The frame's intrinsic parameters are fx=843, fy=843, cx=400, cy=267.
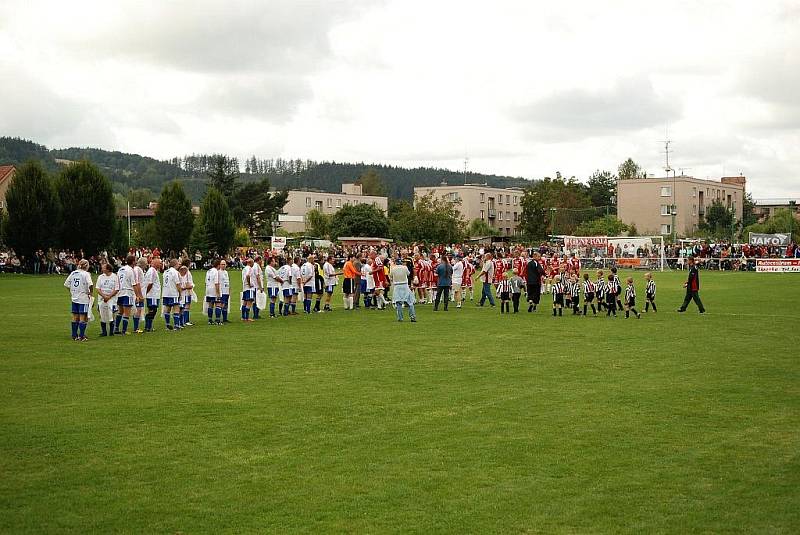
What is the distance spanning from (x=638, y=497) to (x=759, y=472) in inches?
63.9

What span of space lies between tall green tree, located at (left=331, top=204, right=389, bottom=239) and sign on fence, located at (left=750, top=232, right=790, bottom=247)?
4419 centimetres

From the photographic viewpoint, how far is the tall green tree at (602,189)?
133625 mm

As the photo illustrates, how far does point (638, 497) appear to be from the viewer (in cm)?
780

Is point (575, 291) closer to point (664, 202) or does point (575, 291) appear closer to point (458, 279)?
point (458, 279)

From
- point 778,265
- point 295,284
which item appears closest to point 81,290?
point 295,284

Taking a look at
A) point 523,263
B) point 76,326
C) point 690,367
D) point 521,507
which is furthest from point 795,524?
point 523,263

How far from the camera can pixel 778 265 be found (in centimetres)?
5778

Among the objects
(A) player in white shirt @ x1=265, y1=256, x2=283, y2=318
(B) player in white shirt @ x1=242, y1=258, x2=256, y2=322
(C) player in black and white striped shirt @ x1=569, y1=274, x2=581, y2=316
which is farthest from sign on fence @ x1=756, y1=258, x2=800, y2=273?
(B) player in white shirt @ x1=242, y1=258, x2=256, y2=322

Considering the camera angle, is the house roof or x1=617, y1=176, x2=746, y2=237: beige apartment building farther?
x1=617, y1=176, x2=746, y2=237: beige apartment building

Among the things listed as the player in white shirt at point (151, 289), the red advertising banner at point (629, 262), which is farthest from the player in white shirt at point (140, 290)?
the red advertising banner at point (629, 262)

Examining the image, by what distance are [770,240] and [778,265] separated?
9.39 m

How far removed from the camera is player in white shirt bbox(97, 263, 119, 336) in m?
20.1

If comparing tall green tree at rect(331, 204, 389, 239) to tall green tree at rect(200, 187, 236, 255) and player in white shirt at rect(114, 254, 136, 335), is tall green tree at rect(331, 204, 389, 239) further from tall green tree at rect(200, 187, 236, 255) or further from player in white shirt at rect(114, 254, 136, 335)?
player in white shirt at rect(114, 254, 136, 335)

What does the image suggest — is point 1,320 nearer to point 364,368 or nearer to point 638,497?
point 364,368
